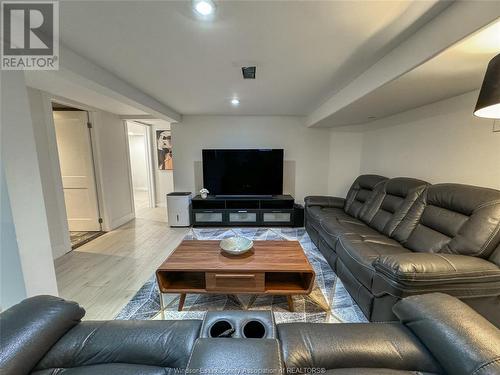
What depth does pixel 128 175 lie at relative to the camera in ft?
14.6

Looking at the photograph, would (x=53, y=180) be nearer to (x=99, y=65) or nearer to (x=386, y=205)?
(x=99, y=65)

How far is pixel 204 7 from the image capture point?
113 centimetres

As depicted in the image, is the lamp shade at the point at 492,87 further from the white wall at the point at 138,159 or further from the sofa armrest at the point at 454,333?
the white wall at the point at 138,159

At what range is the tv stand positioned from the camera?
12.8 feet

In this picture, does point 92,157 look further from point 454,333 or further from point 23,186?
point 454,333

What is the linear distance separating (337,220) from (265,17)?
2.26m

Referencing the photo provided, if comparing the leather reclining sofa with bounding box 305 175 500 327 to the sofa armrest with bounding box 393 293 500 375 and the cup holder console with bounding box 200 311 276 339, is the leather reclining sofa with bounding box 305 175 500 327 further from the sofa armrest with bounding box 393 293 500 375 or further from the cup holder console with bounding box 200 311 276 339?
the cup holder console with bounding box 200 311 276 339

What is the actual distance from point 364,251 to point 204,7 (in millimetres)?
2080

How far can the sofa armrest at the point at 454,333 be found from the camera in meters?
0.71

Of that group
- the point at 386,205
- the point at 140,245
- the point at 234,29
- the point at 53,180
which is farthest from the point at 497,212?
the point at 53,180

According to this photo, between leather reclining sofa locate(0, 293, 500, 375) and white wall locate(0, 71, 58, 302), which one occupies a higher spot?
white wall locate(0, 71, 58, 302)

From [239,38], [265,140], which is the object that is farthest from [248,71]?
[265,140]

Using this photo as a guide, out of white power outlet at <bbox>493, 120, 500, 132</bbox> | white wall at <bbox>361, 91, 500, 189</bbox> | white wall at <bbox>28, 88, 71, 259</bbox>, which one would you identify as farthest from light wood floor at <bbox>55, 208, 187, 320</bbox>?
white power outlet at <bbox>493, 120, 500, 132</bbox>

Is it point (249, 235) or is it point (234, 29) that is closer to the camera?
point (234, 29)
